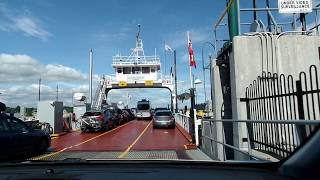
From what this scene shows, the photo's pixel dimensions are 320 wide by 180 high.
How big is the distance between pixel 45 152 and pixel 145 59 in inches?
1459

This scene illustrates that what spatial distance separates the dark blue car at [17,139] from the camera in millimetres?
14322

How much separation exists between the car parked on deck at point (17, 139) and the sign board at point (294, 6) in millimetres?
9347

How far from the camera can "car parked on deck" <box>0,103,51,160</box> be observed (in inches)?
564

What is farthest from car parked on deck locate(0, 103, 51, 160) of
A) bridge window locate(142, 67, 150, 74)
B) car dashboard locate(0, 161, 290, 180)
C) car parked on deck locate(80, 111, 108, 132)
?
Answer: bridge window locate(142, 67, 150, 74)

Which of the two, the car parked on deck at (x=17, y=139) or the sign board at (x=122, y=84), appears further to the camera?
the sign board at (x=122, y=84)

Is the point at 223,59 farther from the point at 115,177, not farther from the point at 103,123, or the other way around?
the point at 103,123

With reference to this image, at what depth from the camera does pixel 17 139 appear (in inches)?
590

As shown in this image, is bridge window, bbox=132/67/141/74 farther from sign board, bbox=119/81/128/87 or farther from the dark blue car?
the dark blue car

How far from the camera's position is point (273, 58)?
11.2m

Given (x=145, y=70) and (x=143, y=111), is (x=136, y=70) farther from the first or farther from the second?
(x=143, y=111)

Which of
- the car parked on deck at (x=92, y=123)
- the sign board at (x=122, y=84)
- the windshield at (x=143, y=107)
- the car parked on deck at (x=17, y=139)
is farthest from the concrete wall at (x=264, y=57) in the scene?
the windshield at (x=143, y=107)

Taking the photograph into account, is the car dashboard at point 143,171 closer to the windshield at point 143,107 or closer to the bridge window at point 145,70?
the bridge window at point 145,70

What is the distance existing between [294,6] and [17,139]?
978 centimetres

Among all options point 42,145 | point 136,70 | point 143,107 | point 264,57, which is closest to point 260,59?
point 264,57
